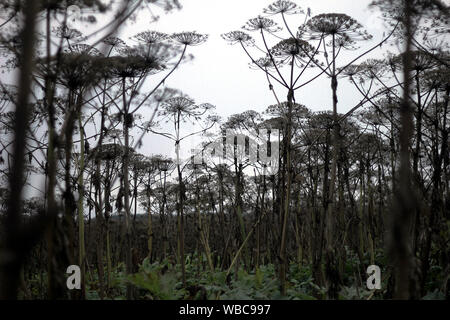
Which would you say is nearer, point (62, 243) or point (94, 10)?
point (62, 243)

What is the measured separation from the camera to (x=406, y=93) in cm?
189

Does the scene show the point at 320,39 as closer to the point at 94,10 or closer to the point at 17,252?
the point at 94,10

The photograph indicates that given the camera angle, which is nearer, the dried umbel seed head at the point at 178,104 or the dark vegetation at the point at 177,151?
the dark vegetation at the point at 177,151

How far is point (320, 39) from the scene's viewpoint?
15.8 feet

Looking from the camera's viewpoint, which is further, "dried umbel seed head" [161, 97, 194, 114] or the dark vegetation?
"dried umbel seed head" [161, 97, 194, 114]

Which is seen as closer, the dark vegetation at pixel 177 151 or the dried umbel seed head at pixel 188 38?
the dark vegetation at pixel 177 151

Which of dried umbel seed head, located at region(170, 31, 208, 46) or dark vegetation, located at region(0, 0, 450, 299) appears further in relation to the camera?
dried umbel seed head, located at region(170, 31, 208, 46)
